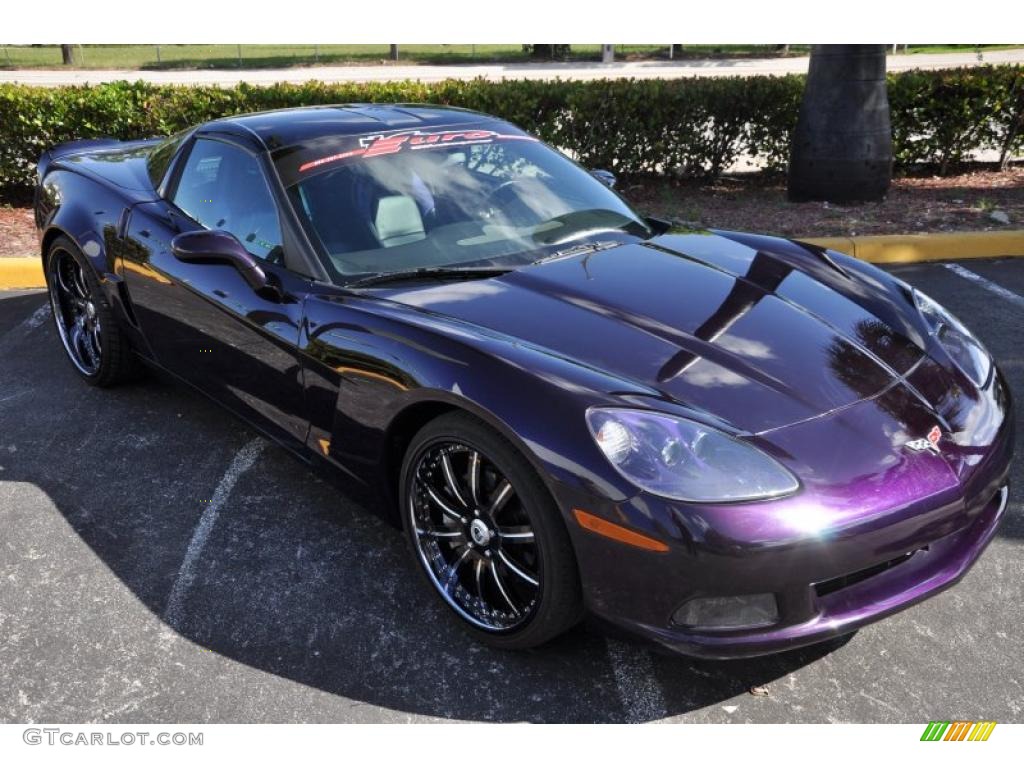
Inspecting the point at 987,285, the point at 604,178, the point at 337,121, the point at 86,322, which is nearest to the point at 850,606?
the point at 604,178

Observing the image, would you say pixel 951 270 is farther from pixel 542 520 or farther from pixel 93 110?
pixel 93 110

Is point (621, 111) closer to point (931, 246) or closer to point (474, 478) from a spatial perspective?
point (931, 246)

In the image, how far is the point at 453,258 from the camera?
130 inches

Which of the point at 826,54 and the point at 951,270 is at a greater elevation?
the point at 826,54

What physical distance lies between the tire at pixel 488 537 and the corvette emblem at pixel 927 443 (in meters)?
0.94

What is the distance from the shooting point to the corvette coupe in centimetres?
231

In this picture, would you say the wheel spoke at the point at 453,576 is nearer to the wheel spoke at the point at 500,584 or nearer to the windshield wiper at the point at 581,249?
the wheel spoke at the point at 500,584

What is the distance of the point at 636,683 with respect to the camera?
2.64 meters

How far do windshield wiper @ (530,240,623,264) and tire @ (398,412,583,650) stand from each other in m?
0.93

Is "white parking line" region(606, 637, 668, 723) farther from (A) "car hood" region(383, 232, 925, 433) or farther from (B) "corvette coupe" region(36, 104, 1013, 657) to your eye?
(A) "car hood" region(383, 232, 925, 433)

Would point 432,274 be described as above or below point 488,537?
above

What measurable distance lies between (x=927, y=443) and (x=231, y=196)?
2.67 m

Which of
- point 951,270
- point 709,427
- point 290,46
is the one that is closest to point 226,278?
point 709,427
